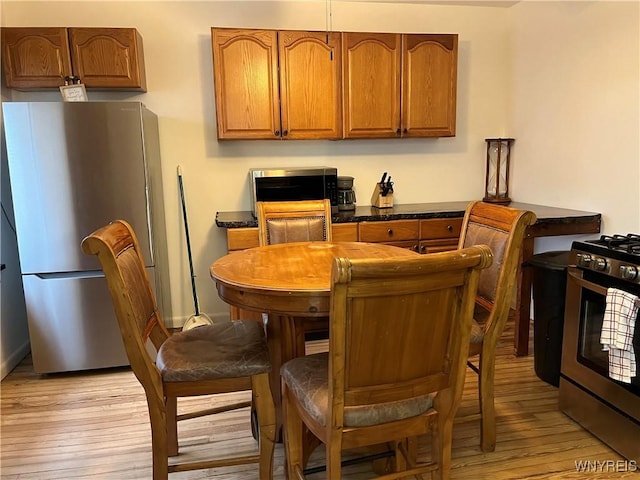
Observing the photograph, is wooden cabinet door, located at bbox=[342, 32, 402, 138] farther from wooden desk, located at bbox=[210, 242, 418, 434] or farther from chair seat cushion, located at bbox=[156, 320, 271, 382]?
chair seat cushion, located at bbox=[156, 320, 271, 382]

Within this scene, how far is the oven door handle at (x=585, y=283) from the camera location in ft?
6.62

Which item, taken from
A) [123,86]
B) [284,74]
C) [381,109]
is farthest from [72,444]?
[381,109]

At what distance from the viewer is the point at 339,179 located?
3.43m

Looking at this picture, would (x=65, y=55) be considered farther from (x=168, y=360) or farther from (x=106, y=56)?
(x=168, y=360)

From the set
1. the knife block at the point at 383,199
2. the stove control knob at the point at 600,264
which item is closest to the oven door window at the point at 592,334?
the stove control knob at the point at 600,264

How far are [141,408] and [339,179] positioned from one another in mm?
1952

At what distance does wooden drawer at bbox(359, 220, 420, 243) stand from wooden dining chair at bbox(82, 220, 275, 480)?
143cm

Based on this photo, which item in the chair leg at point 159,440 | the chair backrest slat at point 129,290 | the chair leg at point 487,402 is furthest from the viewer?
the chair leg at point 487,402

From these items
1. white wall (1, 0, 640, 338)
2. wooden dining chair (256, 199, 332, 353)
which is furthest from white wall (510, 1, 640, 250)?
wooden dining chair (256, 199, 332, 353)

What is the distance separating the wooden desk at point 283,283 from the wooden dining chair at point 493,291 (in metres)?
0.39

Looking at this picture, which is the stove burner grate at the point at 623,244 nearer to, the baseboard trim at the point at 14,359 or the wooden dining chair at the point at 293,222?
the wooden dining chair at the point at 293,222

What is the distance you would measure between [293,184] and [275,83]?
2.24ft

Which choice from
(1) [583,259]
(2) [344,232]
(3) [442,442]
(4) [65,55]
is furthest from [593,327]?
(4) [65,55]

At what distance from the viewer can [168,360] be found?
5.69 ft
